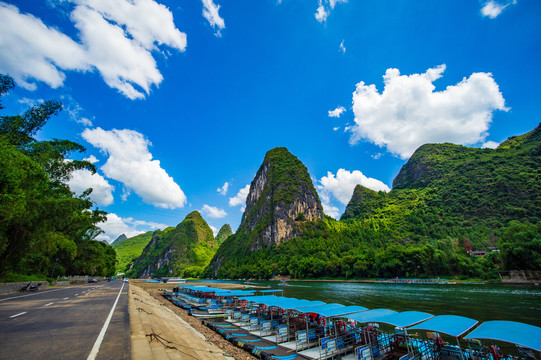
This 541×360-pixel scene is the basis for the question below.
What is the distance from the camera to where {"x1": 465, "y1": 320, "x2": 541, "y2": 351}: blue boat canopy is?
7552 millimetres

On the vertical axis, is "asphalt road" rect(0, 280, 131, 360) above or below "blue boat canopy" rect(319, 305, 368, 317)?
above

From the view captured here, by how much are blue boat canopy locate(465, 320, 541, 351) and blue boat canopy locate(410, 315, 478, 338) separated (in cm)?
49

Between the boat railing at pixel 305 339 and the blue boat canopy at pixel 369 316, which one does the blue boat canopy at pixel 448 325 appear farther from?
the boat railing at pixel 305 339

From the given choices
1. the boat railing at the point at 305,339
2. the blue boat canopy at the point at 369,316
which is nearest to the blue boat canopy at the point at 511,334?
the blue boat canopy at the point at 369,316

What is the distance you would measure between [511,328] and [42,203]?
35558mm

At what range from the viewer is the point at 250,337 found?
50.2 feet

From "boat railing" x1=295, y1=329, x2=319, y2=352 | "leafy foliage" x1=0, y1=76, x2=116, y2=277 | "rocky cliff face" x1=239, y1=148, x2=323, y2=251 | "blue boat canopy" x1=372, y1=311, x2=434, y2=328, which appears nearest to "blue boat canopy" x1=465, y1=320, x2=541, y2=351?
"blue boat canopy" x1=372, y1=311, x2=434, y2=328

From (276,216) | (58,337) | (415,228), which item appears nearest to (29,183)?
(58,337)

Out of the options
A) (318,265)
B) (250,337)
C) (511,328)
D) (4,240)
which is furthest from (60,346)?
(318,265)

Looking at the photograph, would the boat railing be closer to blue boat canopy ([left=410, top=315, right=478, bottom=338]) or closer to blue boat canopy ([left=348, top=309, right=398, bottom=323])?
blue boat canopy ([left=348, top=309, right=398, bottom=323])

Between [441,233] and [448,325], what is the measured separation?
142509 millimetres

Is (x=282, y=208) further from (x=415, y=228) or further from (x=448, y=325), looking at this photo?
(x=448, y=325)

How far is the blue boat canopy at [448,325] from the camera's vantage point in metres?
9.14

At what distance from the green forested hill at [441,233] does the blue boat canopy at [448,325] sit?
59265 millimetres
